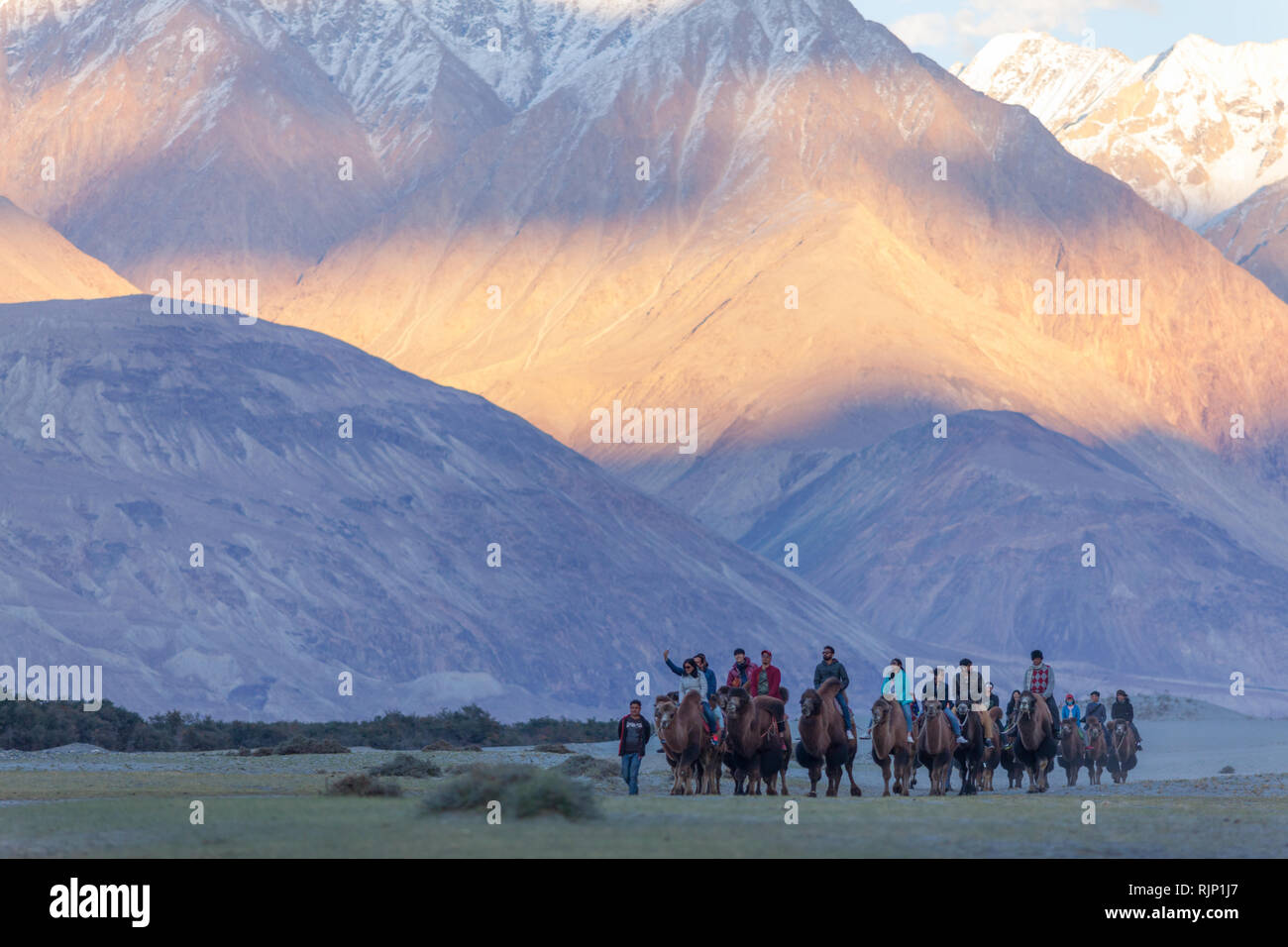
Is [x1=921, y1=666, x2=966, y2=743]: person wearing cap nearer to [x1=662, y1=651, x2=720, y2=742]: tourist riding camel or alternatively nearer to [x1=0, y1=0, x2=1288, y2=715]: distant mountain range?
[x1=662, y1=651, x2=720, y2=742]: tourist riding camel

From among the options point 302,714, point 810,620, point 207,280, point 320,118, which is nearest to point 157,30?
point 320,118

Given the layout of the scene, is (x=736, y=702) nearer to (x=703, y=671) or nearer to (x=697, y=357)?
(x=703, y=671)

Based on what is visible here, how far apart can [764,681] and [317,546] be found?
77.6 m

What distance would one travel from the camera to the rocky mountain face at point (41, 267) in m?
132

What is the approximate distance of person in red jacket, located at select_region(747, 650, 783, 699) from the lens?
27.7 metres

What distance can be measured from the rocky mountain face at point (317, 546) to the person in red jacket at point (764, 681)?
5913 cm

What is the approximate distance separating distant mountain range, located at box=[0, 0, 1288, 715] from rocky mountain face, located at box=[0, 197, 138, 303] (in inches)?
558

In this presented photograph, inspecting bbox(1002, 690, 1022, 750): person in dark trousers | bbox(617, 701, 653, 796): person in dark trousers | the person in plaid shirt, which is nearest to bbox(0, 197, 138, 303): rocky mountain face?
bbox(1002, 690, 1022, 750): person in dark trousers

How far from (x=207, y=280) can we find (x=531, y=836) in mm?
166151

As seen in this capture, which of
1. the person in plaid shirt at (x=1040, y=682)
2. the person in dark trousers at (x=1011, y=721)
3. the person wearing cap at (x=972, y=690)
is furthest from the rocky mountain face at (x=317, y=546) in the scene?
the person wearing cap at (x=972, y=690)

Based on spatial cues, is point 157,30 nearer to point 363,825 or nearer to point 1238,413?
point 1238,413

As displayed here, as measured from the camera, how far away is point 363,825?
2064 cm

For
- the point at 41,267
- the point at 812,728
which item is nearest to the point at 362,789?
the point at 812,728
